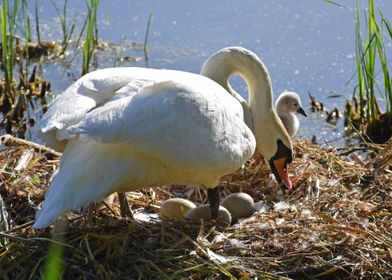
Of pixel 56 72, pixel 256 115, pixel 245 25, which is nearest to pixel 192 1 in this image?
pixel 245 25

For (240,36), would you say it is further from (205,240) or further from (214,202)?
(205,240)

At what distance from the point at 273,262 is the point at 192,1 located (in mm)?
7358

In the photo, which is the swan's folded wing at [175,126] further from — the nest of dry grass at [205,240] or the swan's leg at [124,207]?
the swan's leg at [124,207]

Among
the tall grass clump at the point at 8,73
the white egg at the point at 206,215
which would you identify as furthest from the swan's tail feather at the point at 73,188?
the tall grass clump at the point at 8,73

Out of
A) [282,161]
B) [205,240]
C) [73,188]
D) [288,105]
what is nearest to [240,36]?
[288,105]

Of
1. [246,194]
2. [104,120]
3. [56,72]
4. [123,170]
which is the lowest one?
[56,72]

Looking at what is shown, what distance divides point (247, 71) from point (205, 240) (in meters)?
1.62

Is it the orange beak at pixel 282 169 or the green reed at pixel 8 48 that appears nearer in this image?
the orange beak at pixel 282 169

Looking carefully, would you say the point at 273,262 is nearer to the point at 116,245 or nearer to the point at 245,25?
the point at 116,245

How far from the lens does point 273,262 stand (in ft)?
19.9

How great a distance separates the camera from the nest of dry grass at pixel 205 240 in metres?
5.96

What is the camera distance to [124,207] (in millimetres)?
6707

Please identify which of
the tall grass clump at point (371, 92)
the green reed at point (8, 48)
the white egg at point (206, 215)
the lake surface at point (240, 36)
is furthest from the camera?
the lake surface at point (240, 36)

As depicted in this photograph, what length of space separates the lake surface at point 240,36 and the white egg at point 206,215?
3.63 meters
